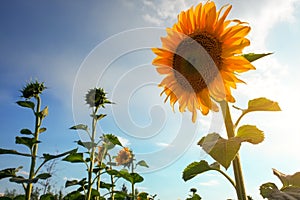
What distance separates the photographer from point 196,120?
1.46m

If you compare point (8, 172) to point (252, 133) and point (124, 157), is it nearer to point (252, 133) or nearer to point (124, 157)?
point (252, 133)

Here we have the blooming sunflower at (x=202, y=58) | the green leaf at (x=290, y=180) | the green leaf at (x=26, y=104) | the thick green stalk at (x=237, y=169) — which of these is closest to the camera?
the thick green stalk at (x=237, y=169)

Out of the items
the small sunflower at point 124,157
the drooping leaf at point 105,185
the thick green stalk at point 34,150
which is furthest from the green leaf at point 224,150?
the small sunflower at point 124,157

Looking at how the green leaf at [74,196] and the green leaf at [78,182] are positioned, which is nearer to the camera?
the green leaf at [74,196]

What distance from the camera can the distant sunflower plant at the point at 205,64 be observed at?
1188 mm

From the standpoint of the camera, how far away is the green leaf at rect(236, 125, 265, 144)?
3.41ft

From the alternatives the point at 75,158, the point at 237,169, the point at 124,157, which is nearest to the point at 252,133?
the point at 237,169

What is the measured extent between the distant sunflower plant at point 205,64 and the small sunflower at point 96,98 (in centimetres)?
183

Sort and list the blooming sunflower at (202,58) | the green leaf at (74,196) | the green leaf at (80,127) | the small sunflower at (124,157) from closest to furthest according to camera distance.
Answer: the blooming sunflower at (202,58), the green leaf at (74,196), the green leaf at (80,127), the small sunflower at (124,157)

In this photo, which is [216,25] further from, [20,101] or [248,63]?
[20,101]

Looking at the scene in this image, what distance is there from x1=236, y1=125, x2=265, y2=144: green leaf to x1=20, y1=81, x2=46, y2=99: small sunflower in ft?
8.63

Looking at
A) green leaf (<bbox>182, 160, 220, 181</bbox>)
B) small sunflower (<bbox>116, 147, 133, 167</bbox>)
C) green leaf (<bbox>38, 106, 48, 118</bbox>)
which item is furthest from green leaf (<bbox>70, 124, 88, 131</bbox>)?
green leaf (<bbox>182, 160, 220, 181</bbox>)

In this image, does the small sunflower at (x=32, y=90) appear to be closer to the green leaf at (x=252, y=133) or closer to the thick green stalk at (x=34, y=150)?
the thick green stalk at (x=34, y=150)

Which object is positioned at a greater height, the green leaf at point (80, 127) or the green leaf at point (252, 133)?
the green leaf at point (80, 127)
